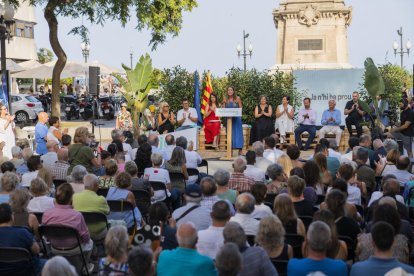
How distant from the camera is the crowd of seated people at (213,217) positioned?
608cm

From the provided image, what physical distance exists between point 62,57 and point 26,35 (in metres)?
46.6

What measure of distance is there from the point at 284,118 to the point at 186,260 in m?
15.1

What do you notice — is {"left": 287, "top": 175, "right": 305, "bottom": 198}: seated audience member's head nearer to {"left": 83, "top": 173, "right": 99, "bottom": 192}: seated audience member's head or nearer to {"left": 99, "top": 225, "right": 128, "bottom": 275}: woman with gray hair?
{"left": 83, "top": 173, "right": 99, "bottom": 192}: seated audience member's head

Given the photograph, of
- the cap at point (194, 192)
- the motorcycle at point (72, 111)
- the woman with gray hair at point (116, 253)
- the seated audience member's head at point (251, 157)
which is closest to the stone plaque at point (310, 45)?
the motorcycle at point (72, 111)

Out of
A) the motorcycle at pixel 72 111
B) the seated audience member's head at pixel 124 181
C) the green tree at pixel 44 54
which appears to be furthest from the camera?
the green tree at pixel 44 54

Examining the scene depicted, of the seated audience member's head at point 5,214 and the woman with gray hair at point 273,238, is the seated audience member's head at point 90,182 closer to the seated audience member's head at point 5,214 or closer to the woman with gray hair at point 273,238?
the seated audience member's head at point 5,214

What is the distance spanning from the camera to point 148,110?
26094 mm

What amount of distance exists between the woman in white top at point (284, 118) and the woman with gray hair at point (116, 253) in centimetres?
1447

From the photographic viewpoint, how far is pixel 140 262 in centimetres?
557

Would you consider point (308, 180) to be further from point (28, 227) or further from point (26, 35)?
point (26, 35)

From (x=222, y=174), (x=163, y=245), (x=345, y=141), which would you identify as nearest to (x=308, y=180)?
(x=222, y=174)

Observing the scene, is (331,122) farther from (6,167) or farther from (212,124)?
(6,167)

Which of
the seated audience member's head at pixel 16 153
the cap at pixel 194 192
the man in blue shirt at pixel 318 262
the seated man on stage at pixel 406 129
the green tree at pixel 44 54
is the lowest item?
the man in blue shirt at pixel 318 262

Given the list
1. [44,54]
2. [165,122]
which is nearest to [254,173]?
[165,122]
